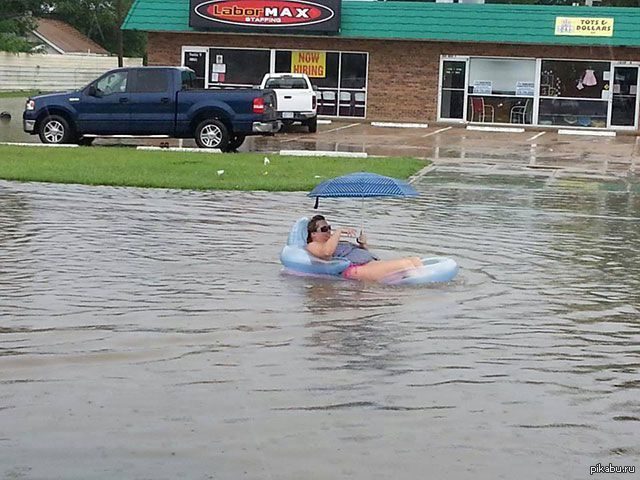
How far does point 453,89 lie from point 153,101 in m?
16.5

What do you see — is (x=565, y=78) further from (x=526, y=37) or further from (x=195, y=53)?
(x=195, y=53)

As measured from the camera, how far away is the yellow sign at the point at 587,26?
39438 millimetres

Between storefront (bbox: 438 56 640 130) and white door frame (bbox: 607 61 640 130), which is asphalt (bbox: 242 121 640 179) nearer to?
storefront (bbox: 438 56 640 130)

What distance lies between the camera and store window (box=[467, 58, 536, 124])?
41.0 metres

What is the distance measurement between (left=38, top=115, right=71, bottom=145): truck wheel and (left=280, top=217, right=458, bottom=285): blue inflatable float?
16.4 metres

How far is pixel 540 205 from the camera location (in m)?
18.8

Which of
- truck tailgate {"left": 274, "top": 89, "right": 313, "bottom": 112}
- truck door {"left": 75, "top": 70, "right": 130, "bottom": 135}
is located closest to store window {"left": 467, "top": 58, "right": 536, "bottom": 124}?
truck tailgate {"left": 274, "top": 89, "right": 313, "bottom": 112}

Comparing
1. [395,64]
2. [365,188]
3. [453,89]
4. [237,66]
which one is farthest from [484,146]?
[365,188]

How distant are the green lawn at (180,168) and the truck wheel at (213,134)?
3.57ft

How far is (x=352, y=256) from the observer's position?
39.8 feet

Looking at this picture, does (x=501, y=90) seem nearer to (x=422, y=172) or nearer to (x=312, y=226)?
(x=422, y=172)

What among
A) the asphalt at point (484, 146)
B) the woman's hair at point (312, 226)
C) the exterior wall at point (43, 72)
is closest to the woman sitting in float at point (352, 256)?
the woman's hair at point (312, 226)

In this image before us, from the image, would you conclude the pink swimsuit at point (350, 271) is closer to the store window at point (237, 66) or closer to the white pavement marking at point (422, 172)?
the white pavement marking at point (422, 172)

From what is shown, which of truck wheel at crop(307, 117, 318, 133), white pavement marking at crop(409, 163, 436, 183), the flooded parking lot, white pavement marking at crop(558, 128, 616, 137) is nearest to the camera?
white pavement marking at crop(409, 163, 436, 183)
